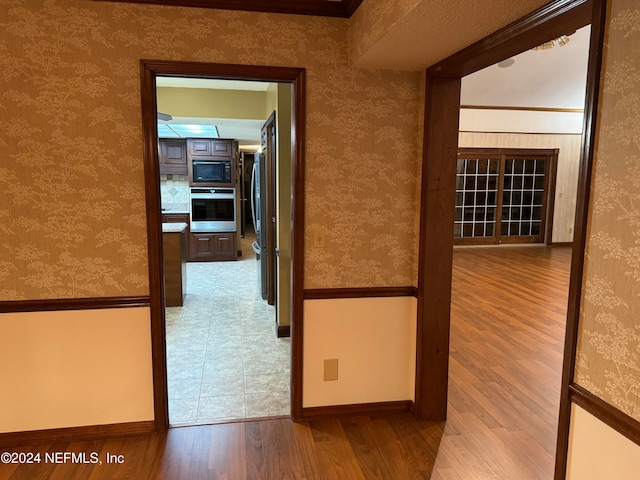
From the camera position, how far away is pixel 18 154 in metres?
2.16

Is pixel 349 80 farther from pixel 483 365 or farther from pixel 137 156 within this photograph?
pixel 483 365

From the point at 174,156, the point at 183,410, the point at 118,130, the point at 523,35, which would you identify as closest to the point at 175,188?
the point at 174,156

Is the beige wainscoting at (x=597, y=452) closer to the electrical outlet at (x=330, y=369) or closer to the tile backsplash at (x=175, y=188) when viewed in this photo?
the electrical outlet at (x=330, y=369)

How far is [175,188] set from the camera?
791cm

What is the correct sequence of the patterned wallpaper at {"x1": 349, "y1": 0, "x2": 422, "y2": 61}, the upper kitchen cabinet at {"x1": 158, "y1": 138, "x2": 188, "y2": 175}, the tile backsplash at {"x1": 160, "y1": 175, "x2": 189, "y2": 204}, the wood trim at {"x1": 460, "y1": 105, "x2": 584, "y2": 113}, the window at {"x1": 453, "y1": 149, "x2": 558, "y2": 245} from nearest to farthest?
1. the patterned wallpaper at {"x1": 349, "y1": 0, "x2": 422, "y2": 61}
2. the upper kitchen cabinet at {"x1": 158, "y1": 138, "x2": 188, "y2": 175}
3. the tile backsplash at {"x1": 160, "y1": 175, "x2": 189, "y2": 204}
4. the wood trim at {"x1": 460, "y1": 105, "x2": 584, "y2": 113}
5. the window at {"x1": 453, "y1": 149, "x2": 558, "y2": 245}

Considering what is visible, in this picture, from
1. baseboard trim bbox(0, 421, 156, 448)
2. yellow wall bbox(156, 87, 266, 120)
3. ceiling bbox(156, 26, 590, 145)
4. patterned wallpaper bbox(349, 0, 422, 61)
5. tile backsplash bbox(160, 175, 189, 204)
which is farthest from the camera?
tile backsplash bbox(160, 175, 189, 204)

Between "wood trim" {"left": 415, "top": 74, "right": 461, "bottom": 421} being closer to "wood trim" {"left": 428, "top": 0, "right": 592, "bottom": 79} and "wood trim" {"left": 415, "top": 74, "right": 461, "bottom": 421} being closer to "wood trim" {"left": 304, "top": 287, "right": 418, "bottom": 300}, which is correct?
"wood trim" {"left": 304, "top": 287, "right": 418, "bottom": 300}

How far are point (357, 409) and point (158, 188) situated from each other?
70.0 inches

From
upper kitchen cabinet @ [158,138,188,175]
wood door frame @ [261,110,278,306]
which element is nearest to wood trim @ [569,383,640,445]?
wood door frame @ [261,110,278,306]

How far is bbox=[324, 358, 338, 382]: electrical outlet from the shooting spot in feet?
8.68

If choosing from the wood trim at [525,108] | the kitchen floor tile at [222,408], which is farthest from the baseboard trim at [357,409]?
the wood trim at [525,108]

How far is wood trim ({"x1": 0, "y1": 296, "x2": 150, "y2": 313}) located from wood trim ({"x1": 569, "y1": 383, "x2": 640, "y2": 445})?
2.04 m

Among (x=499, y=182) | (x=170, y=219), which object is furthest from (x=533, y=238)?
(x=170, y=219)

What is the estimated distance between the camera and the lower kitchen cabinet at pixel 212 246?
7.74 metres
